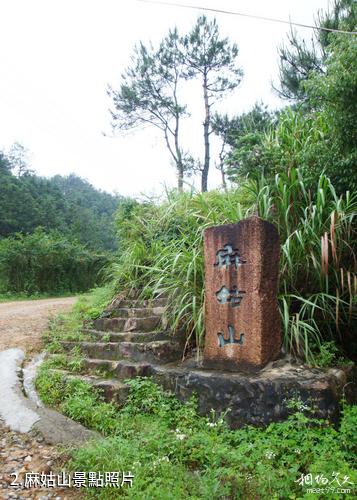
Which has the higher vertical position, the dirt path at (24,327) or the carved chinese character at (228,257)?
the carved chinese character at (228,257)

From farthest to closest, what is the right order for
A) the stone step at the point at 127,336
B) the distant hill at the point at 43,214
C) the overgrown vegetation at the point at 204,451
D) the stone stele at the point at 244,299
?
the distant hill at the point at 43,214 < the stone step at the point at 127,336 < the stone stele at the point at 244,299 < the overgrown vegetation at the point at 204,451

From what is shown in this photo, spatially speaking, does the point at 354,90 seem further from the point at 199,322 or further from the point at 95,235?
the point at 95,235

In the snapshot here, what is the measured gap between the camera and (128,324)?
4582 mm

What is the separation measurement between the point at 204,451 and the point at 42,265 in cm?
987

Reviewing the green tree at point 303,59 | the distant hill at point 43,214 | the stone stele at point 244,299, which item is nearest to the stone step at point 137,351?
the stone stele at point 244,299

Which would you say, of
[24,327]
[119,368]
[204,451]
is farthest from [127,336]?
[24,327]

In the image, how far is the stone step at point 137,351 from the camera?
391 centimetres

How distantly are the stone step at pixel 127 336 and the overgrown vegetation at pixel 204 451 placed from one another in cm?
87

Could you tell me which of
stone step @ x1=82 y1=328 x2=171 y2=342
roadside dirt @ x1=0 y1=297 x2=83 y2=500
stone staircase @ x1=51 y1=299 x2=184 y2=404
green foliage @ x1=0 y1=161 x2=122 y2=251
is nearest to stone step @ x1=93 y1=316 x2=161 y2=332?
stone staircase @ x1=51 y1=299 x2=184 y2=404

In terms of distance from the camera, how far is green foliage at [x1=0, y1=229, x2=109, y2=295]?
1098 cm

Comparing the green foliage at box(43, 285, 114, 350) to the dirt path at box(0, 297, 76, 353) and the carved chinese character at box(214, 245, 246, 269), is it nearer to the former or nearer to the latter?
the dirt path at box(0, 297, 76, 353)

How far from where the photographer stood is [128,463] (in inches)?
96.4

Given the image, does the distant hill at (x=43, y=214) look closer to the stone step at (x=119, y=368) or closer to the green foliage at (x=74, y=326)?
the green foliage at (x=74, y=326)

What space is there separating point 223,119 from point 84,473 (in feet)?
44.1
